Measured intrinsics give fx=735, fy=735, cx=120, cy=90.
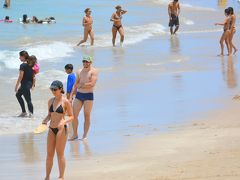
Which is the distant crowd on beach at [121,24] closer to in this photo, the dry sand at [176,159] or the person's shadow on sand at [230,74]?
the person's shadow on sand at [230,74]

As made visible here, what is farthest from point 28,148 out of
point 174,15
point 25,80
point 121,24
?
point 174,15

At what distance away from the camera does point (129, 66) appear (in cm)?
1859

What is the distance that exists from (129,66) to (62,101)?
10.7 metres

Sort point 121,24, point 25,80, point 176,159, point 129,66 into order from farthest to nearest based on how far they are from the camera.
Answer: point 121,24 → point 129,66 → point 25,80 → point 176,159

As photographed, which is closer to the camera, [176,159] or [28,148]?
[176,159]

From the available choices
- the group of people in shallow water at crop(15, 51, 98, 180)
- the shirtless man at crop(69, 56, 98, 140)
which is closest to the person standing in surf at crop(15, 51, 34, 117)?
the group of people in shallow water at crop(15, 51, 98, 180)

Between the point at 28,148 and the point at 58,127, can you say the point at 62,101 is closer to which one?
the point at 58,127

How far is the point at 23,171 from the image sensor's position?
8258 mm

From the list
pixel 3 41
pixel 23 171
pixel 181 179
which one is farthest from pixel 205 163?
pixel 3 41

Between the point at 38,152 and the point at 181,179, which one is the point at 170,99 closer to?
the point at 38,152

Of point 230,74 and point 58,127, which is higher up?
point 58,127

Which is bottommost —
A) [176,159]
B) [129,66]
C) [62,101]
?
[129,66]

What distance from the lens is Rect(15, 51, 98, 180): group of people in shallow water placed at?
25.6ft

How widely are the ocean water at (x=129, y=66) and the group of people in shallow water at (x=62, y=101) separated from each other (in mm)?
456
